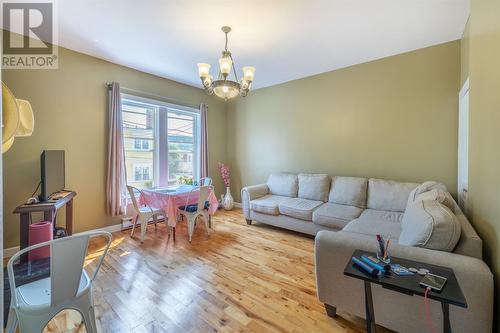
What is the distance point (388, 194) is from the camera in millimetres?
3225

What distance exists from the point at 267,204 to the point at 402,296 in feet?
7.85

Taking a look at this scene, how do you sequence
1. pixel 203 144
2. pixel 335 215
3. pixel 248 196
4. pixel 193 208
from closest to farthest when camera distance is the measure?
pixel 335 215 → pixel 193 208 → pixel 248 196 → pixel 203 144

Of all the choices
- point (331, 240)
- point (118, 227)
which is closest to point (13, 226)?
point (118, 227)

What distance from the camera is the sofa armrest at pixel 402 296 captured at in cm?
135

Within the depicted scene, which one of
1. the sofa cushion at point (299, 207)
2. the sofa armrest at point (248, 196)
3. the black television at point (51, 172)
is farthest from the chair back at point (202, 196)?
the black television at point (51, 172)

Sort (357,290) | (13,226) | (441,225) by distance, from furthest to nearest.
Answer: (13,226)
(357,290)
(441,225)

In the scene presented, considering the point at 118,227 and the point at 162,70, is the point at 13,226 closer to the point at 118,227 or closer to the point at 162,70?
the point at 118,227

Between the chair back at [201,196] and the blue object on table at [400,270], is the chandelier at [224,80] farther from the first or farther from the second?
the blue object on table at [400,270]

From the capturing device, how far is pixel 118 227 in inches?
151

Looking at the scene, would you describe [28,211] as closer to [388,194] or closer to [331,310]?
[331,310]

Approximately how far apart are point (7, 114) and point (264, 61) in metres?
3.28

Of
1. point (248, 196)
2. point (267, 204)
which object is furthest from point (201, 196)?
point (267, 204)

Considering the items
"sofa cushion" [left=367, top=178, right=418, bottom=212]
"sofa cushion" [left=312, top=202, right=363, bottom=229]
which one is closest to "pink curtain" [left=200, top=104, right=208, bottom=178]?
"sofa cushion" [left=312, top=202, right=363, bottom=229]

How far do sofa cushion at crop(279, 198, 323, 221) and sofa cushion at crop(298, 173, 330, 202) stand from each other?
0.11 meters
